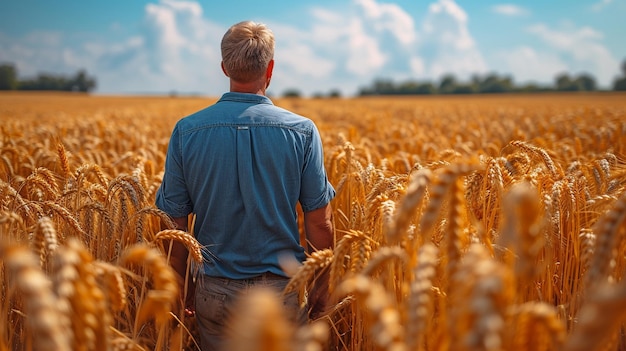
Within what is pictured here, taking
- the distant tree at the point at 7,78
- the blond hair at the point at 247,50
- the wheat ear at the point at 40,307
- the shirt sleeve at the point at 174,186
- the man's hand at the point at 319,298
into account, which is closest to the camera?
the wheat ear at the point at 40,307

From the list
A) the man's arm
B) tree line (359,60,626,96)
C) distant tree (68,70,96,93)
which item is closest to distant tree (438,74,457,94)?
tree line (359,60,626,96)

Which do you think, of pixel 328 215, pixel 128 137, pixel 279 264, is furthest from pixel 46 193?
pixel 128 137

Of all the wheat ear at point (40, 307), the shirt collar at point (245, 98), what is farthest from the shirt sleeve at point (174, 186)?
the wheat ear at point (40, 307)

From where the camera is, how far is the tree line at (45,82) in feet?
270

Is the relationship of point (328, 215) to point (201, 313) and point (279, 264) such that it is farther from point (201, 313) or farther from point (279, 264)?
point (201, 313)

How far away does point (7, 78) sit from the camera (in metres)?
81.9

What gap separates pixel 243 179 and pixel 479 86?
305 feet

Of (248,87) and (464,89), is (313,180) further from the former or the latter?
(464,89)

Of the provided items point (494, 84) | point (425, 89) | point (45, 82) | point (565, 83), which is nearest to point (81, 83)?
point (45, 82)

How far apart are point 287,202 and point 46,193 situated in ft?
5.12

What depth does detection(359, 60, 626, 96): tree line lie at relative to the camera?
269ft

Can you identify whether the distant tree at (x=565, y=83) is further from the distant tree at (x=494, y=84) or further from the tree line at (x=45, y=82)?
the tree line at (x=45, y=82)

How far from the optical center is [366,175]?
2.64m

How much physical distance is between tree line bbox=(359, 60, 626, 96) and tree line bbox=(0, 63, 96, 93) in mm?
58771
